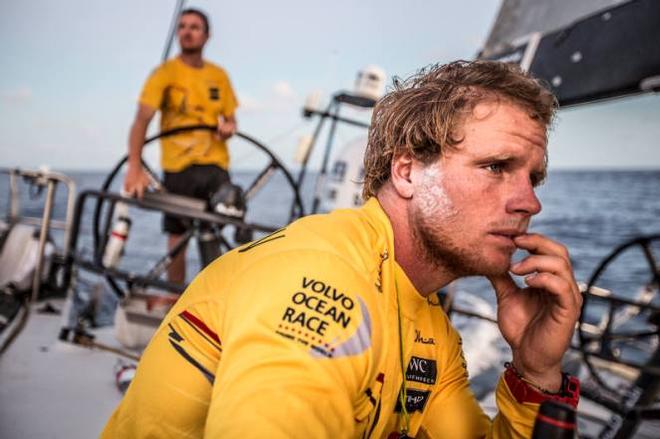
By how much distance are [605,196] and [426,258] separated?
35.7m

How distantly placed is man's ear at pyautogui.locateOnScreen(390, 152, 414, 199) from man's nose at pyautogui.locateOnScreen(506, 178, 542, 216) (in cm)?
20

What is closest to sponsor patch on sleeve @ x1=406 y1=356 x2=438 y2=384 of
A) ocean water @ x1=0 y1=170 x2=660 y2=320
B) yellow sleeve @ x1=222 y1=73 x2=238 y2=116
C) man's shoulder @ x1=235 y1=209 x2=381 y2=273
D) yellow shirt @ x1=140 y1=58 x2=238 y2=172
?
man's shoulder @ x1=235 y1=209 x2=381 y2=273

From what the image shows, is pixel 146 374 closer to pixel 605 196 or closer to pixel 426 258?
pixel 426 258

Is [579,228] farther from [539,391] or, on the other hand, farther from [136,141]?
[539,391]

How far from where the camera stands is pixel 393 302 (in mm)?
870

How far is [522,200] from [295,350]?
0.60 metres

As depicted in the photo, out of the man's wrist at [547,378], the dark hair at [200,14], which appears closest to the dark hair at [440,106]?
the man's wrist at [547,378]

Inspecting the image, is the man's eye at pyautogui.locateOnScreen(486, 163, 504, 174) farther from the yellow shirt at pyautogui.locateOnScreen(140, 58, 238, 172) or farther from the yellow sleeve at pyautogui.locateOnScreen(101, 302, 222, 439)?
the yellow shirt at pyautogui.locateOnScreen(140, 58, 238, 172)

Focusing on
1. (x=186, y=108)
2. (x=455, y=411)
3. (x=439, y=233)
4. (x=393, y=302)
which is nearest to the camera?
(x=393, y=302)

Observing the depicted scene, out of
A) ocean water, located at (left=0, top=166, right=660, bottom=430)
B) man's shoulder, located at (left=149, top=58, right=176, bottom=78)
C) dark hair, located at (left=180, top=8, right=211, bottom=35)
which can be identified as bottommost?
ocean water, located at (left=0, top=166, right=660, bottom=430)

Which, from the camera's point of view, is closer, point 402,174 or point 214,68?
point 402,174

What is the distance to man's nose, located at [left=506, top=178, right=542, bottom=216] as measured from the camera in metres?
0.96

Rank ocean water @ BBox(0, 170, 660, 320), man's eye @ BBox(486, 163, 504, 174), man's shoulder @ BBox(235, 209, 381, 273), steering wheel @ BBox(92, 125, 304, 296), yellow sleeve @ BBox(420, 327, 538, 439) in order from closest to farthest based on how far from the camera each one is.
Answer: man's shoulder @ BBox(235, 209, 381, 273), man's eye @ BBox(486, 163, 504, 174), yellow sleeve @ BBox(420, 327, 538, 439), steering wheel @ BBox(92, 125, 304, 296), ocean water @ BBox(0, 170, 660, 320)

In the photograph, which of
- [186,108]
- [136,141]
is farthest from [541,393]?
[186,108]
